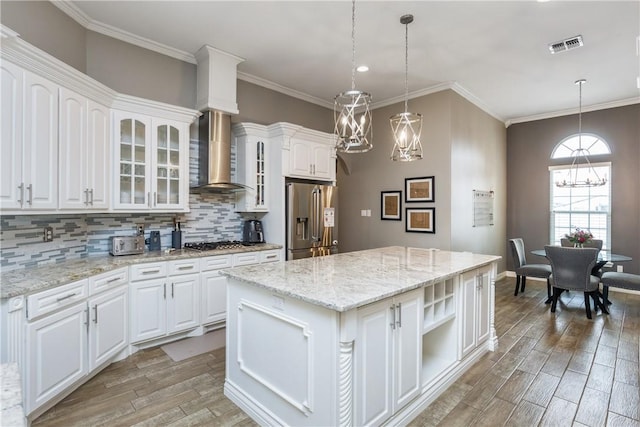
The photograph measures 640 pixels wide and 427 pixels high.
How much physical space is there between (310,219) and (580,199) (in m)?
4.99

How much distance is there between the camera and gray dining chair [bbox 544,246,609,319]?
13.4 ft

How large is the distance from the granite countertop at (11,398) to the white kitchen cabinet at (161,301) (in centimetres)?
183

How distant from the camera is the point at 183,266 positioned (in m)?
3.29

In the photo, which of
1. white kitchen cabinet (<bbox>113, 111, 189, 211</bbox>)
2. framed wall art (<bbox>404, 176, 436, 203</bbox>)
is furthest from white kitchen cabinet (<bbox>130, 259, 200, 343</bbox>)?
framed wall art (<bbox>404, 176, 436, 203</bbox>)

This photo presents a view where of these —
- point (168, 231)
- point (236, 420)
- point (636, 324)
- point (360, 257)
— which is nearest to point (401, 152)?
point (360, 257)

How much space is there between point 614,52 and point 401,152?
299 centimetres

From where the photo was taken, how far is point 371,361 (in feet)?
6.08

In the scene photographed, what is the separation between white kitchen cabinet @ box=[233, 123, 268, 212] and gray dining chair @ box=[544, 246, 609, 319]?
149 inches

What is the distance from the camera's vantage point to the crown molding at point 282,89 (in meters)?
4.45

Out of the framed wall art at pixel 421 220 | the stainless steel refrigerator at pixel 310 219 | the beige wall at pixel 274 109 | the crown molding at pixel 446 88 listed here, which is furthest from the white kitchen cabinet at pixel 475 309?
the beige wall at pixel 274 109

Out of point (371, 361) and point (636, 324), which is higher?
point (371, 361)

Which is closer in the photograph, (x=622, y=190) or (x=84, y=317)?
(x=84, y=317)

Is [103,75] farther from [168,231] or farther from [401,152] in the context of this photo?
[401,152]

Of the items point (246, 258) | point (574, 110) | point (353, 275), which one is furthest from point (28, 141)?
point (574, 110)
